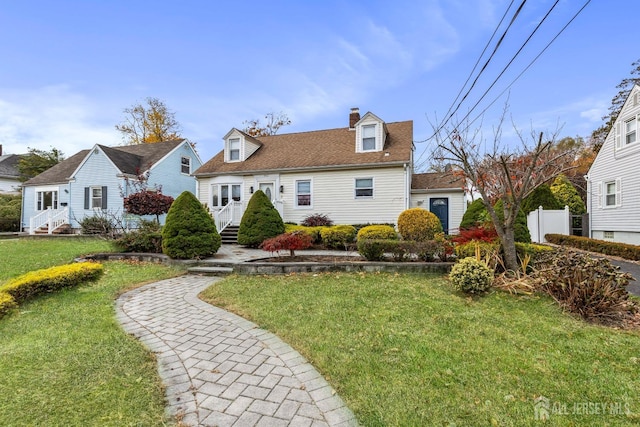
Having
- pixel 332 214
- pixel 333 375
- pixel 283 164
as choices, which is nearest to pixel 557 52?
pixel 333 375

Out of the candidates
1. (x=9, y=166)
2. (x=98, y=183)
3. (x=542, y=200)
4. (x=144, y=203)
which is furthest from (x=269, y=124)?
Answer: (x=9, y=166)

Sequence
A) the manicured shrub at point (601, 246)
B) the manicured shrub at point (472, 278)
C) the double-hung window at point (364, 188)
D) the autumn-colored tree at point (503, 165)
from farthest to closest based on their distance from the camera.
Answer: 1. the double-hung window at point (364, 188)
2. the manicured shrub at point (601, 246)
3. the autumn-colored tree at point (503, 165)
4. the manicured shrub at point (472, 278)

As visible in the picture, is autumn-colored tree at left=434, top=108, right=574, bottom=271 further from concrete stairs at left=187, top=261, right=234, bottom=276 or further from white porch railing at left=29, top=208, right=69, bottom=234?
white porch railing at left=29, top=208, right=69, bottom=234

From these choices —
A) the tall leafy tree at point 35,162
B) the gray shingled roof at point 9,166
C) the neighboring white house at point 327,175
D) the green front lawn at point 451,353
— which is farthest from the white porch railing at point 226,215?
the gray shingled roof at point 9,166

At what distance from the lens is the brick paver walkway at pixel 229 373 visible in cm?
237

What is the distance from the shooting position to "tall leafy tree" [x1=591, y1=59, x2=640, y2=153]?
2133 centimetres

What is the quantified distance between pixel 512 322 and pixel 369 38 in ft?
30.6

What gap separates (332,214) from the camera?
15438 millimetres

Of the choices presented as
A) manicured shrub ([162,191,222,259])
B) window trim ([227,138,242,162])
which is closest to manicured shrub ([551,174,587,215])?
window trim ([227,138,242,162])

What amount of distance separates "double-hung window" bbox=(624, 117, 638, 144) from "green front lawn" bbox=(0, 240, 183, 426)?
18.2 meters

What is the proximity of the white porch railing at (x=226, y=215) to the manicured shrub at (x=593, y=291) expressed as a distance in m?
13.2

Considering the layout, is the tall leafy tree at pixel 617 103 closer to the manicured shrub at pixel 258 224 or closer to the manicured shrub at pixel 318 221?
the manicured shrub at pixel 318 221

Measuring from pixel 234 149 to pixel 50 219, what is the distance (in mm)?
11809

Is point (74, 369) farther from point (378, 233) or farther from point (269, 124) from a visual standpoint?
point (269, 124)
